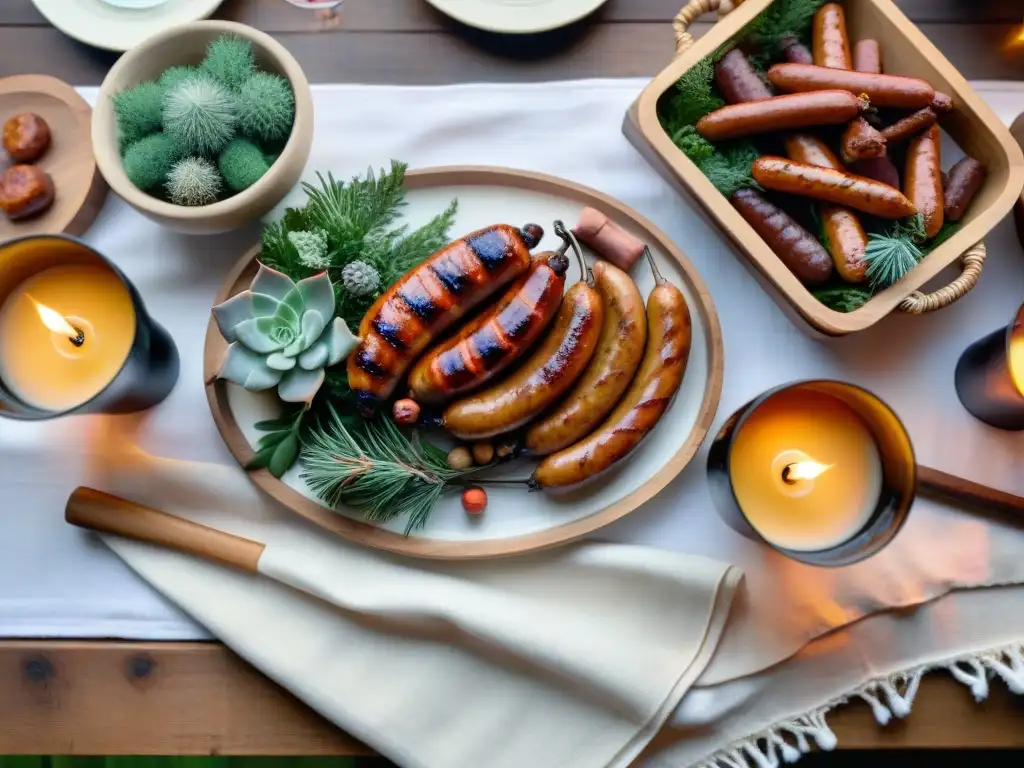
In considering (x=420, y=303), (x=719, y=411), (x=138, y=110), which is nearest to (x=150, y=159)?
(x=138, y=110)

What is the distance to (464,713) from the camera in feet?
3.31

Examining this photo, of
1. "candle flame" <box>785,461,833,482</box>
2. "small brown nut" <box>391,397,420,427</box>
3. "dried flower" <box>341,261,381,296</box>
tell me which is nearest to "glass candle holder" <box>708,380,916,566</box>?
"candle flame" <box>785,461,833,482</box>

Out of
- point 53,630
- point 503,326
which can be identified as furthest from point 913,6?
point 53,630

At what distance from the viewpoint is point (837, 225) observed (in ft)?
3.30

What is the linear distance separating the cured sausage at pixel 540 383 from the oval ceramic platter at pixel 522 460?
82 millimetres

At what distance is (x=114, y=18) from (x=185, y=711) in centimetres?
91

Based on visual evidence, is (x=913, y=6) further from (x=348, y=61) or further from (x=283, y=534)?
(x=283, y=534)

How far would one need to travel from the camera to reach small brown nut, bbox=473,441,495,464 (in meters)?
0.96

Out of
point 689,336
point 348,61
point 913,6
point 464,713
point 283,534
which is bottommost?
point 464,713

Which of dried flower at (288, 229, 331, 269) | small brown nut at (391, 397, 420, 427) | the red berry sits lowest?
the red berry

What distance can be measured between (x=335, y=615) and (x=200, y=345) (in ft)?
1.28

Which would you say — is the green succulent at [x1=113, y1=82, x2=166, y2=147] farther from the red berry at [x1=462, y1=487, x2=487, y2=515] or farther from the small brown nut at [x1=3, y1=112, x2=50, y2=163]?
the red berry at [x1=462, y1=487, x2=487, y2=515]

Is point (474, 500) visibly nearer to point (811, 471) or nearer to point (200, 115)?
point (811, 471)

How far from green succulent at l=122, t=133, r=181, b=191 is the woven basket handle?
645 mm
